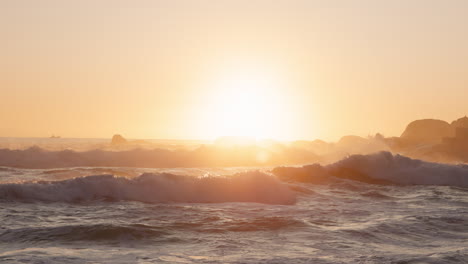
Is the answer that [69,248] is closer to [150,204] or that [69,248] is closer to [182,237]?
[182,237]

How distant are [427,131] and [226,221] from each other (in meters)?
70.0

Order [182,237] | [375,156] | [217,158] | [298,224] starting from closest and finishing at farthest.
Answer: [182,237], [298,224], [375,156], [217,158]

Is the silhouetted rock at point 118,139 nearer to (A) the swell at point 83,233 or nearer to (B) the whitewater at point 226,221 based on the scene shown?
(B) the whitewater at point 226,221

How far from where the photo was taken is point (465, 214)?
1302 centimetres

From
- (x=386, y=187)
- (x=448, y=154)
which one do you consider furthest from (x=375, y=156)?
(x=448, y=154)

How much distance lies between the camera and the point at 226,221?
10898 mm

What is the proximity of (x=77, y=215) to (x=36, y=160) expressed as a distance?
3189cm

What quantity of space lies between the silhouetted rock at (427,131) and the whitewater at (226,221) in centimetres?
5514

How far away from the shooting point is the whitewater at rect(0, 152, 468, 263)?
Answer: 779 centimetres

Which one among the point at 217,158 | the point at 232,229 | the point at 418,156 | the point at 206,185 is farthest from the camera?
the point at 418,156

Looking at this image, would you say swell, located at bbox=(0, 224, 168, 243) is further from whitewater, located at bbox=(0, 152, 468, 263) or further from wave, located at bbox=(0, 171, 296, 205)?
wave, located at bbox=(0, 171, 296, 205)

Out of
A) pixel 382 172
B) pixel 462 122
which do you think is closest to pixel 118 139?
pixel 462 122

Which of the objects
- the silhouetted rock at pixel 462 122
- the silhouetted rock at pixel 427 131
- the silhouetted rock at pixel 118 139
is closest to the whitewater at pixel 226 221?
the silhouetted rock at pixel 462 122

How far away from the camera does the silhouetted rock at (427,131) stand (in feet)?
234
